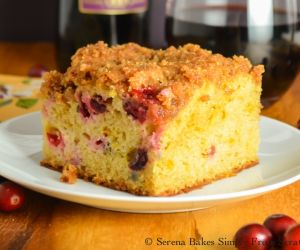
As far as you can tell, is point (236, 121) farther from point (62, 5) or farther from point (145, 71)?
point (62, 5)

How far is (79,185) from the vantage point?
1.79m

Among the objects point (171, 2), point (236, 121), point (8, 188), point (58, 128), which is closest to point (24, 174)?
point (8, 188)

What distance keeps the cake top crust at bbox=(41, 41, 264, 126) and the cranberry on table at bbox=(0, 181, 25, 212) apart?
265mm

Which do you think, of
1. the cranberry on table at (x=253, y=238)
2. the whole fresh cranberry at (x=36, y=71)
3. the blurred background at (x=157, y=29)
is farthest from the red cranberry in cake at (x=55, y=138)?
the whole fresh cranberry at (x=36, y=71)

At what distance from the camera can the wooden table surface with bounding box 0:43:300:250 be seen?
1.63 metres

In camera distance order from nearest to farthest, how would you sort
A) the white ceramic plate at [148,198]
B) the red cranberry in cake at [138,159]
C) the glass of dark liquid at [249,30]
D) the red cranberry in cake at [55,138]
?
the white ceramic plate at [148,198]
the red cranberry in cake at [138,159]
the red cranberry in cake at [55,138]
the glass of dark liquid at [249,30]

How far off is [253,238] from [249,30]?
964mm

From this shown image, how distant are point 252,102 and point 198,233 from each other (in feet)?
1.42

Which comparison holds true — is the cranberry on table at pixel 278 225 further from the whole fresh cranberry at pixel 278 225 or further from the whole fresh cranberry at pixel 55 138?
the whole fresh cranberry at pixel 55 138

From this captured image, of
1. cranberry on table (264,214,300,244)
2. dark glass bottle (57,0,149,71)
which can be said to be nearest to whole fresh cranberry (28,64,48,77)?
dark glass bottle (57,0,149,71)

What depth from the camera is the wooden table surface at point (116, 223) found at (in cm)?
163

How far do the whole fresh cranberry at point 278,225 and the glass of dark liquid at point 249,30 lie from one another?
34.0 inches

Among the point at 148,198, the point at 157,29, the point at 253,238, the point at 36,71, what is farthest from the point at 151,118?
the point at 157,29

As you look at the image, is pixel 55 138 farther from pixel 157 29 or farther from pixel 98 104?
pixel 157 29
